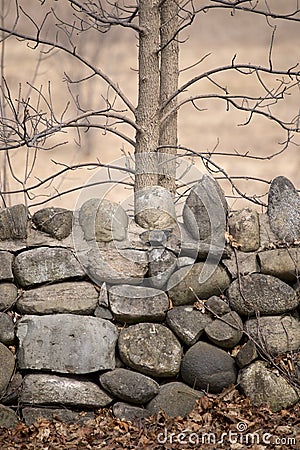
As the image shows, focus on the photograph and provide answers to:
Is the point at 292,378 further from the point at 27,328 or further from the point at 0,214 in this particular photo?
the point at 0,214

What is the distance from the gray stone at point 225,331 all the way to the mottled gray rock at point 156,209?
0.61 m

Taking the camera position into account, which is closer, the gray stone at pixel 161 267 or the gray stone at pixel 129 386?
the gray stone at pixel 129 386

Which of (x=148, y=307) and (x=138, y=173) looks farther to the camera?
(x=138, y=173)

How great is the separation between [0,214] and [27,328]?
669 mm

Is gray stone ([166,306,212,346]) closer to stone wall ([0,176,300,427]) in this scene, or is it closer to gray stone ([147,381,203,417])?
stone wall ([0,176,300,427])

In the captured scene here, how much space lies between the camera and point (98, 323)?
13.2ft

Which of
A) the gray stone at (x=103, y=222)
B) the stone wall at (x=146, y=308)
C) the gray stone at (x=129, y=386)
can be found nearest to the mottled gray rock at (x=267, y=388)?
the stone wall at (x=146, y=308)

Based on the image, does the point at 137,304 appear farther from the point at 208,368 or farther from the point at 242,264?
the point at 242,264

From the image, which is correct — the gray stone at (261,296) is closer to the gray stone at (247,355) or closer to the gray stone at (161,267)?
the gray stone at (247,355)

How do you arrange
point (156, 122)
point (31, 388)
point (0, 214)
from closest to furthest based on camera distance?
point (31, 388) → point (0, 214) → point (156, 122)

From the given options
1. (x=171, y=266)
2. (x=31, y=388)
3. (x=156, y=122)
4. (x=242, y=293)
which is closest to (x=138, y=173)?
(x=156, y=122)

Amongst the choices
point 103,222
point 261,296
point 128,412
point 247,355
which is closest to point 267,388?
point 247,355

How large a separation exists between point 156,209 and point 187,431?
1.24 meters

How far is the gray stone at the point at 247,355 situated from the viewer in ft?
13.0
